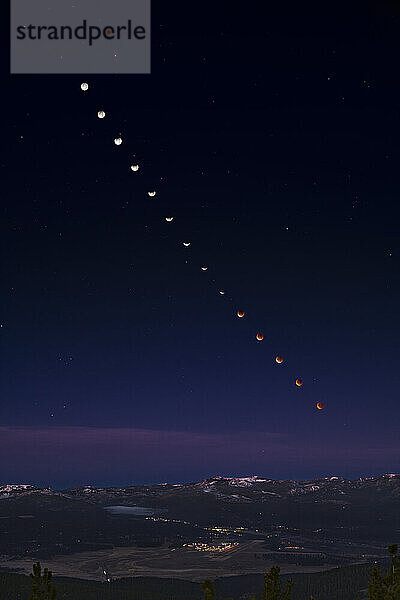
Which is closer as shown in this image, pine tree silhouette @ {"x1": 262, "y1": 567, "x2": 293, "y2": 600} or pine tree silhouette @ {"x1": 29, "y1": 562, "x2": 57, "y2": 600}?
pine tree silhouette @ {"x1": 29, "y1": 562, "x2": 57, "y2": 600}

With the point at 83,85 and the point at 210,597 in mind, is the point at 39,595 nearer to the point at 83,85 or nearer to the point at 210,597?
the point at 210,597

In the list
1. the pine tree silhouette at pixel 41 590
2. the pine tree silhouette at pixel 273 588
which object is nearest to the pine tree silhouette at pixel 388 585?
the pine tree silhouette at pixel 273 588

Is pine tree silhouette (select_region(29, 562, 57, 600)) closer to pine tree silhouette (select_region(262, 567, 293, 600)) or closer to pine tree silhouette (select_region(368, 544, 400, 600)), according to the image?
pine tree silhouette (select_region(262, 567, 293, 600))

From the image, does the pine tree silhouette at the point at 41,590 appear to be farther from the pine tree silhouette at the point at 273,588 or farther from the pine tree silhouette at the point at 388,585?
the pine tree silhouette at the point at 388,585

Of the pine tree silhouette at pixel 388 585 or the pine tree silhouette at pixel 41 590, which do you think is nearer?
the pine tree silhouette at pixel 388 585

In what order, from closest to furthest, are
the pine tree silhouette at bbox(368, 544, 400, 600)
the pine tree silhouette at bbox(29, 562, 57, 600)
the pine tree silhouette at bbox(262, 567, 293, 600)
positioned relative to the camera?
the pine tree silhouette at bbox(368, 544, 400, 600) < the pine tree silhouette at bbox(29, 562, 57, 600) < the pine tree silhouette at bbox(262, 567, 293, 600)

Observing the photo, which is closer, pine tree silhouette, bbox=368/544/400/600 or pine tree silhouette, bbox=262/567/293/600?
pine tree silhouette, bbox=368/544/400/600

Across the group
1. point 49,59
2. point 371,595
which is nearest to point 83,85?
point 49,59

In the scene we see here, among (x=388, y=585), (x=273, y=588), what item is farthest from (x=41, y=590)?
(x=388, y=585)

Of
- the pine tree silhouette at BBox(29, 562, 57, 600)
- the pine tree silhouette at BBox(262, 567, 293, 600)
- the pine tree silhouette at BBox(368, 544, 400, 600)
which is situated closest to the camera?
the pine tree silhouette at BBox(368, 544, 400, 600)

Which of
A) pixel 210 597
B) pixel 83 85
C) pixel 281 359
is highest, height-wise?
pixel 83 85

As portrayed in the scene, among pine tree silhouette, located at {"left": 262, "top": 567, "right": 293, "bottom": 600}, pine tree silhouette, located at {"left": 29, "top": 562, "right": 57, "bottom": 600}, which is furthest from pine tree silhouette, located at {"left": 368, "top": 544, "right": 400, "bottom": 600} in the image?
pine tree silhouette, located at {"left": 29, "top": 562, "right": 57, "bottom": 600}
